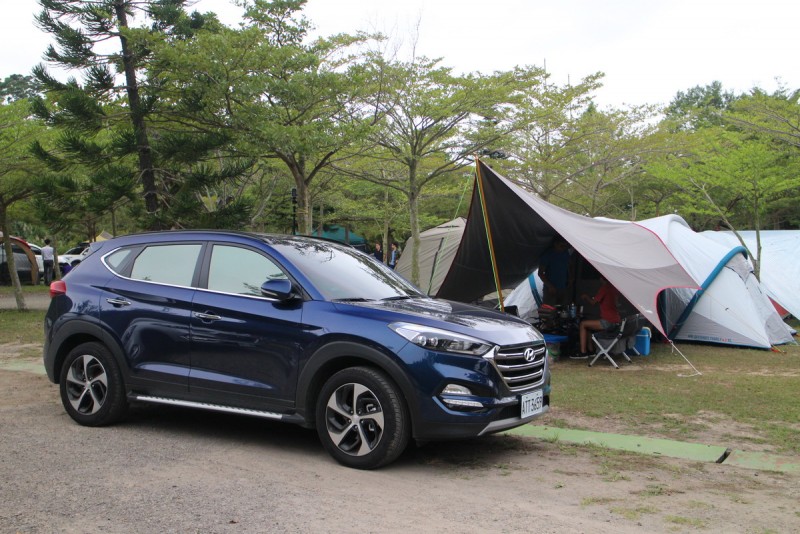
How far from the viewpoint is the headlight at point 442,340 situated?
4805mm

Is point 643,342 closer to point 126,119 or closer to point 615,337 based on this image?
point 615,337

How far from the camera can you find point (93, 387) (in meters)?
6.01

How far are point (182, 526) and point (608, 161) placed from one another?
851 inches

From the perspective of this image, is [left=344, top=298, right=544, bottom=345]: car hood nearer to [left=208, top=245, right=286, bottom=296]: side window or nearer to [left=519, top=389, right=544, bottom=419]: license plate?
[left=519, top=389, right=544, bottom=419]: license plate

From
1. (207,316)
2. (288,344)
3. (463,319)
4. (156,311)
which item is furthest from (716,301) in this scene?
(156,311)

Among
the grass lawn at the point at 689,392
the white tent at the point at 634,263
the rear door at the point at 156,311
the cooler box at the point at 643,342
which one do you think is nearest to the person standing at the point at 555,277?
the white tent at the point at 634,263

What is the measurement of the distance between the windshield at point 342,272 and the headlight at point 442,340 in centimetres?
71

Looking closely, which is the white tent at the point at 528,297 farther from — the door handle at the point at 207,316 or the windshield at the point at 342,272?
the door handle at the point at 207,316

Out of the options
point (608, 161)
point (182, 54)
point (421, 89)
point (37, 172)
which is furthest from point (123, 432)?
point (608, 161)

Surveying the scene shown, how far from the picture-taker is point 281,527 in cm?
376

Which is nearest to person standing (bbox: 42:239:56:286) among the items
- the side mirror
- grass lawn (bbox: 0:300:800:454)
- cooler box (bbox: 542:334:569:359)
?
grass lawn (bbox: 0:300:800:454)

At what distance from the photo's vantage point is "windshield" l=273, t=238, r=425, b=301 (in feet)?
17.9

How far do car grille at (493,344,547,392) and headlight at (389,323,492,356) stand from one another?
160 millimetres

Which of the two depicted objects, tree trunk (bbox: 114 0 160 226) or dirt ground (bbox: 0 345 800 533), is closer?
dirt ground (bbox: 0 345 800 533)
